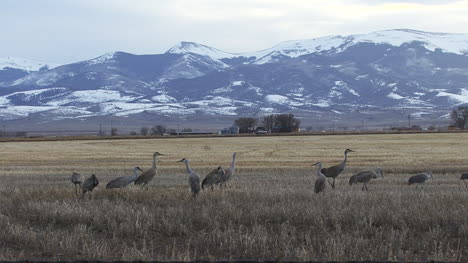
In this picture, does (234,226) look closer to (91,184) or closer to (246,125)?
(91,184)

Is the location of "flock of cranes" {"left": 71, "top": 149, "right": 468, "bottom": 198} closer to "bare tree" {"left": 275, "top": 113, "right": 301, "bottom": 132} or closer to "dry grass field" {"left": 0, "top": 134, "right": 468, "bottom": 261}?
"dry grass field" {"left": 0, "top": 134, "right": 468, "bottom": 261}

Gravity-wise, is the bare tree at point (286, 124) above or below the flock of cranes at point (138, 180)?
above

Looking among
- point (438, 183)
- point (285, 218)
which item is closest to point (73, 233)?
point (285, 218)

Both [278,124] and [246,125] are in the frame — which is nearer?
[278,124]

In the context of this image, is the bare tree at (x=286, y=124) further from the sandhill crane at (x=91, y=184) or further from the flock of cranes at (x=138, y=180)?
the sandhill crane at (x=91, y=184)

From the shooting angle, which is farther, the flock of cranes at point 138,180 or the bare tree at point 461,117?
the bare tree at point 461,117

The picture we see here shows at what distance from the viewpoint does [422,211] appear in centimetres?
1384

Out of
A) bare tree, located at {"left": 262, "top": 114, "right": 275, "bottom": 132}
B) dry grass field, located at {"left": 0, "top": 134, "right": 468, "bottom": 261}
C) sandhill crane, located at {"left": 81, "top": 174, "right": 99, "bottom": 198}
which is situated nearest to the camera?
dry grass field, located at {"left": 0, "top": 134, "right": 468, "bottom": 261}

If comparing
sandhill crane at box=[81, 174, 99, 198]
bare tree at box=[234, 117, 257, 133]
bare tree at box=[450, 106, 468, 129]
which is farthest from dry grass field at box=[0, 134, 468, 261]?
bare tree at box=[450, 106, 468, 129]

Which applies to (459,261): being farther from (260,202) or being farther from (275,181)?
(275,181)

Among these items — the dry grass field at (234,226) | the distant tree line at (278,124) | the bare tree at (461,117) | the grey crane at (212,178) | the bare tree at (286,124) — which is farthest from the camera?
the distant tree line at (278,124)

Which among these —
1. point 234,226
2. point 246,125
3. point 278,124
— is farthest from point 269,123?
point 234,226

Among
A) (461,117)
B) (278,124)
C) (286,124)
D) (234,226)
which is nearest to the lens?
(234,226)

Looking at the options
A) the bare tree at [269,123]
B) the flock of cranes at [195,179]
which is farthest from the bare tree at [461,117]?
the flock of cranes at [195,179]
